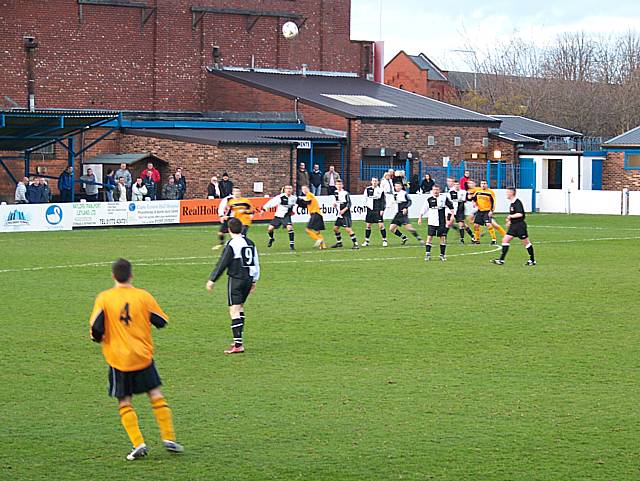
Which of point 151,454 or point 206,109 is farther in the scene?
point 206,109

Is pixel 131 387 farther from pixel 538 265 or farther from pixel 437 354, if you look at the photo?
pixel 538 265

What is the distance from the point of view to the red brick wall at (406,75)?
105 meters

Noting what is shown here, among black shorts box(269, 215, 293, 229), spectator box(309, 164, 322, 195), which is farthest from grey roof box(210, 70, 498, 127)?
black shorts box(269, 215, 293, 229)

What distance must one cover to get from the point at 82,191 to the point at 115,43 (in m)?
10.2

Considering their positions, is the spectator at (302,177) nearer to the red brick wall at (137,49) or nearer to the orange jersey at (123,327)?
the red brick wall at (137,49)

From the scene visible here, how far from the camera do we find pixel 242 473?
31.2 ft

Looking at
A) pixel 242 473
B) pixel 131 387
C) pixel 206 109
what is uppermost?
pixel 206 109

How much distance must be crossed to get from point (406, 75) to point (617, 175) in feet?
172

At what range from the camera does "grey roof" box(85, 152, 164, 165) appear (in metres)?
46.2

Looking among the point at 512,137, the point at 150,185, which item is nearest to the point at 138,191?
the point at 150,185

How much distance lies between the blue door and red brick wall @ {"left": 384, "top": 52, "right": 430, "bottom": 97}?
4836cm

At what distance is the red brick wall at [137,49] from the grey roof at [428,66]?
46.2 metres

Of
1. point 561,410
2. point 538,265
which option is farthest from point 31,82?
point 561,410

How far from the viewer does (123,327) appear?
9.90 metres
